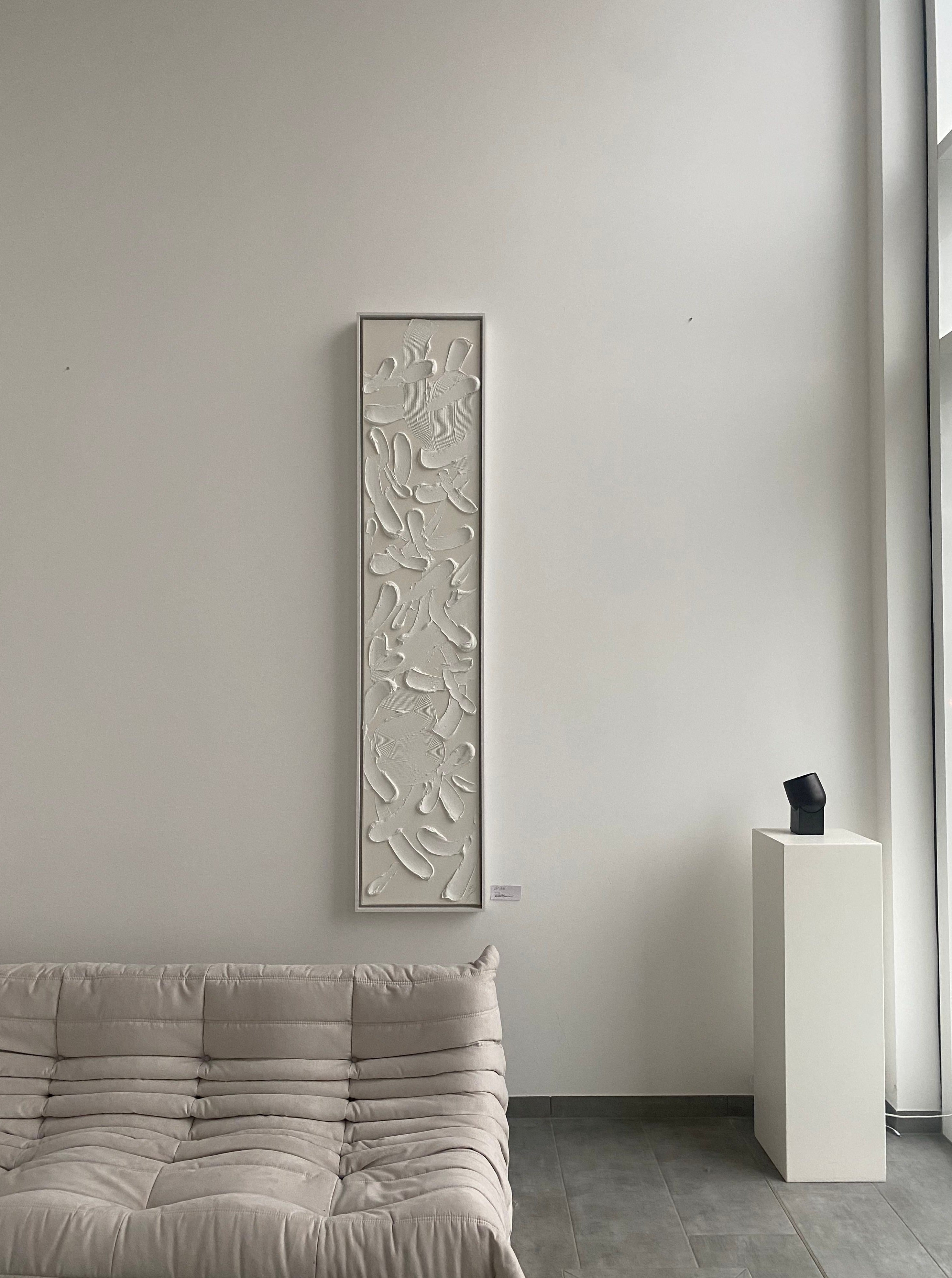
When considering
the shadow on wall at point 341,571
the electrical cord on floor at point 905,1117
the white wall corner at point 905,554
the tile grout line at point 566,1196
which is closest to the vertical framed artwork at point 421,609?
the shadow on wall at point 341,571

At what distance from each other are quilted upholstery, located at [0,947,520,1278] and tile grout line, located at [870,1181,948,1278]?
103cm

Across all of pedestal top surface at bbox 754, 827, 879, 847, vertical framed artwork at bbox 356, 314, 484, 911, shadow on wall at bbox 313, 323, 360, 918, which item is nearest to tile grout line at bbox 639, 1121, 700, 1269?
vertical framed artwork at bbox 356, 314, 484, 911

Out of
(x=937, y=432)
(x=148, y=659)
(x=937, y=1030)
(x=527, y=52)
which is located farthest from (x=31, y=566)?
(x=937, y=1030)

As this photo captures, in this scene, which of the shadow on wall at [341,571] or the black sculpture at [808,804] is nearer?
the black sculpture at [808,804]

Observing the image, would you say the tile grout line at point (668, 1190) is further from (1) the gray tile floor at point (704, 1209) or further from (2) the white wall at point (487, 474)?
(2) the white wall at point (487, 474)

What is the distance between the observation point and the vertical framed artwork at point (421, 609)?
2.97 m

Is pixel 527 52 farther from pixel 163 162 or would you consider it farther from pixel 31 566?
pixel 31 566

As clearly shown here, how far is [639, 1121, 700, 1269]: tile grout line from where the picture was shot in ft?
7.56

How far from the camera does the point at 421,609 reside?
9.82ft

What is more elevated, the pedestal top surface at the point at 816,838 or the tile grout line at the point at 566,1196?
the pedestal top surface at the point at 816,838

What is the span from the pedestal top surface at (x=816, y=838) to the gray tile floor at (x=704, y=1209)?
92 centimetres

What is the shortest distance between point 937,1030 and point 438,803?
1691mm

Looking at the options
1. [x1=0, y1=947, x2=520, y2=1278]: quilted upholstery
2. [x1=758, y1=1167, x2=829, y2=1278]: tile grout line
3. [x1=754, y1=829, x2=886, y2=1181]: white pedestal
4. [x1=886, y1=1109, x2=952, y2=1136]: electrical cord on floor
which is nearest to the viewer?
[x1=0, y1=947, x2=520, y2=1278]: quilted upholstery

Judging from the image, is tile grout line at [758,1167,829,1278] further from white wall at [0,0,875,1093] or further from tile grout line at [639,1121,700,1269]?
white wall at [0,0,875,1093]
